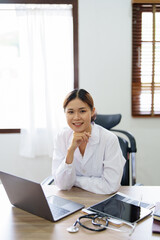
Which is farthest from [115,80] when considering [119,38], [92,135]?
[92,135]

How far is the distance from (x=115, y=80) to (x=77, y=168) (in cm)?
139

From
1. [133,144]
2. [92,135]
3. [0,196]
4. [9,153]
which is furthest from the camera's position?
[9,153]

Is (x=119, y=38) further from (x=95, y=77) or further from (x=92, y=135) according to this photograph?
(x=92, y=135)

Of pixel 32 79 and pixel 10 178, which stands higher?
pixel 32 79

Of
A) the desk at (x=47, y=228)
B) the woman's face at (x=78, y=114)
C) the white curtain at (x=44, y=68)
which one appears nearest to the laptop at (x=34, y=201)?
the desk at (x=47, y=228)

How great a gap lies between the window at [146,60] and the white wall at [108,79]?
0.07 m

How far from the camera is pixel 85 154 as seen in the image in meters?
1.58

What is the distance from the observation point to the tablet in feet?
3.61

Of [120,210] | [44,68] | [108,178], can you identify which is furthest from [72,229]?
[44,68]

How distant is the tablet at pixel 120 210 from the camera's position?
1.10 metres

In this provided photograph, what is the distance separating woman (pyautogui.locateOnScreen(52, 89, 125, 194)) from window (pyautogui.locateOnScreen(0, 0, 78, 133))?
1199 mm

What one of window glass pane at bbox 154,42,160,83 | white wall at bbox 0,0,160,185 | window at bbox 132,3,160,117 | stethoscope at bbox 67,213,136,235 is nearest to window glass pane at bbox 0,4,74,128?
white wall at bbox 0,0,160,185

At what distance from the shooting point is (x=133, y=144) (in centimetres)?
192

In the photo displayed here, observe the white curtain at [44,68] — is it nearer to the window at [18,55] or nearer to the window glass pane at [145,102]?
the window at [18,55]
